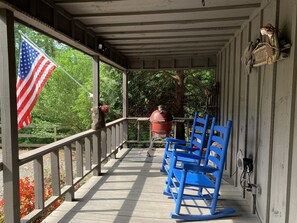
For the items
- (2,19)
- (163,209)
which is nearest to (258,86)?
(163,209)

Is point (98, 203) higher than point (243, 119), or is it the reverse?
point (243, 119)

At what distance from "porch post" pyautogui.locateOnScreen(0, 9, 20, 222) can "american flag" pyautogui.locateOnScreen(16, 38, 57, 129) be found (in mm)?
587

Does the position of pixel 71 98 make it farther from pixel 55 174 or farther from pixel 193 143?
pixel 55 174

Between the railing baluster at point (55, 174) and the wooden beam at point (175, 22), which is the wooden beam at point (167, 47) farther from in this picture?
the railing baluster at point (55, 174)

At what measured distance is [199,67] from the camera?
617cm

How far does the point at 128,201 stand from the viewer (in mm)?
3158

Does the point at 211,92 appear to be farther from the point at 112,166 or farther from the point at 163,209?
the point at 163,209

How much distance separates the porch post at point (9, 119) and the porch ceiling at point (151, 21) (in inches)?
17.5

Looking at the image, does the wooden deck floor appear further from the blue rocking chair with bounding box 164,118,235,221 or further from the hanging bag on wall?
the hanging bag on wall

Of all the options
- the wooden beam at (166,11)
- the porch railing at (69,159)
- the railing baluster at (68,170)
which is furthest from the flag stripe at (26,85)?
the wooden beam at (166,11)

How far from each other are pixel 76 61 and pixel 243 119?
1170 cm

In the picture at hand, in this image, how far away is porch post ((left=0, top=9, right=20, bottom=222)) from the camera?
6.50ft

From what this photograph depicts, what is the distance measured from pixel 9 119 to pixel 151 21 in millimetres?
2243

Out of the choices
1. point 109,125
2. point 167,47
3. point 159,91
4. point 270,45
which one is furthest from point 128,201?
point 159,91
